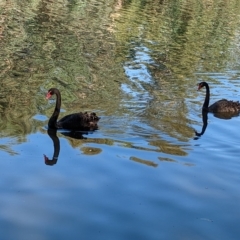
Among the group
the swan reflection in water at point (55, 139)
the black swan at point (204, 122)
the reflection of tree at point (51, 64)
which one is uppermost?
the black swan at point (204, 122)

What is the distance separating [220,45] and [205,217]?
16.2m

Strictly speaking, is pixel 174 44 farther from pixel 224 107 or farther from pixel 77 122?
pixel 77 122

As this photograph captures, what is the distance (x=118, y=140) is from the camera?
36.3ft

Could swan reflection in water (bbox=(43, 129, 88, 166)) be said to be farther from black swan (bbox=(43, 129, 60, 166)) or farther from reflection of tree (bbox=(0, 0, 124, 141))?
reflection of tree (bbox=(0, 0, 124, 141))

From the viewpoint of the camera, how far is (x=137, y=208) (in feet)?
26.6

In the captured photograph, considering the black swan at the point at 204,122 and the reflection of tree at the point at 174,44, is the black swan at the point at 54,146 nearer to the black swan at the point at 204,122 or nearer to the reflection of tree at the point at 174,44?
the reflection of tree at the point at 174,44

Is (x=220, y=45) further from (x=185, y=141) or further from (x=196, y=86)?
(x=185, y=141)

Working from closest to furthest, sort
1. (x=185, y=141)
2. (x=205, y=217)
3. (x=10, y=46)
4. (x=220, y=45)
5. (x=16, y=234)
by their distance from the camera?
(x=16, y=234) → (x=205, y=217) → (x=185, y=141) → (x=10, y=46) → (x=220, y=45)

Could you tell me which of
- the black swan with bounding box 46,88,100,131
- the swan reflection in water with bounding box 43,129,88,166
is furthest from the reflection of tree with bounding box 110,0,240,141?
the swan reflection in water with bounding box 43,129,88,166

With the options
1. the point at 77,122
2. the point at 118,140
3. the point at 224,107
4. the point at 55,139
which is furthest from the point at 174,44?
the point at 55,139

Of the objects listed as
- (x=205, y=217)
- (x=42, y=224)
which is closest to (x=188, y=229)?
(x=205, y=217)

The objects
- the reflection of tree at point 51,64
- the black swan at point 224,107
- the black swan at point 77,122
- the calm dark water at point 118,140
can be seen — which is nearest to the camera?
the calm dark water at point 118,140

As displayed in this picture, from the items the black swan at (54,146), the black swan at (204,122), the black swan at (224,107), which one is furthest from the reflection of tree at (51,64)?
the black swan at (224,107)

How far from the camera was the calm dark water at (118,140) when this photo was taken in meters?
7.78
